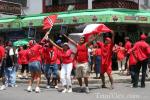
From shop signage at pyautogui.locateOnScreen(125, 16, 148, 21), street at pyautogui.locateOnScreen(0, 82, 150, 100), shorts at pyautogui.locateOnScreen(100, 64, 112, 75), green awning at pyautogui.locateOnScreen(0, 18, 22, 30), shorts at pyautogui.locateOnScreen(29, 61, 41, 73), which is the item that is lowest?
street at pyautogui.locateOnScreen(0, 82, 150, 100)

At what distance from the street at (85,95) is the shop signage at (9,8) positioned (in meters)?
12.8

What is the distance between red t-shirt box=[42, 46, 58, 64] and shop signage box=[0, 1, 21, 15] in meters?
12.2

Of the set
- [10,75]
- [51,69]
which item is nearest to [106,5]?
[51,69]

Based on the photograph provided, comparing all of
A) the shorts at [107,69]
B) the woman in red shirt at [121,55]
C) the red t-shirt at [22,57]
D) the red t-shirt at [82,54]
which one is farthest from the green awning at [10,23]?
the red t-shirt at [82,54]

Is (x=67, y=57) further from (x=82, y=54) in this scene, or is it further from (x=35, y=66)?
(x=35, y=66)

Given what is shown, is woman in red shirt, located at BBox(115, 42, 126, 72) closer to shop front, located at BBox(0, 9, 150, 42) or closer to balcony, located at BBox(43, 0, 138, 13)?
shop front, located at BBox(0, 9, 150, 42)

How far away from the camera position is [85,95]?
1489 centimetres

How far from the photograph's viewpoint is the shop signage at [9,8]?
95.1ft

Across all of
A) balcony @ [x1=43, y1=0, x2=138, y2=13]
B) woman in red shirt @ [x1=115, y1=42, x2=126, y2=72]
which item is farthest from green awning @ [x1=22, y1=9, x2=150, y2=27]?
woman in red shirt @ [x1=115, y1=42, x2=126, y2=72]

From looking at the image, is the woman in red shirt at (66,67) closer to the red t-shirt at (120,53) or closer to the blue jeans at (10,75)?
the blue jeans at (10,75)

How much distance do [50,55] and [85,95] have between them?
2882 millimetres

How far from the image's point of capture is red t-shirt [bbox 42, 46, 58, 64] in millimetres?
17078

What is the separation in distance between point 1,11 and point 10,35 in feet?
9.79

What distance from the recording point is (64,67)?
16.0 meters
